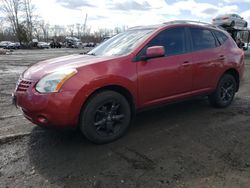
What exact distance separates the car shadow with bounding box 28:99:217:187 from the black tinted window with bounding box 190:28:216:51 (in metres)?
1.44

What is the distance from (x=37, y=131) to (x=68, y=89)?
139 cm

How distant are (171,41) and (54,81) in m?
2.21

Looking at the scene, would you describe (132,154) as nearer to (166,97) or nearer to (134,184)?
(134,184)

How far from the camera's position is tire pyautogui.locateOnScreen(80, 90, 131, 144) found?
3.40 m

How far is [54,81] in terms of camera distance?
3236 mm

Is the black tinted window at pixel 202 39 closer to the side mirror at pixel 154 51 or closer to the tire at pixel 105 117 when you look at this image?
the side mirror at pixel 154 51

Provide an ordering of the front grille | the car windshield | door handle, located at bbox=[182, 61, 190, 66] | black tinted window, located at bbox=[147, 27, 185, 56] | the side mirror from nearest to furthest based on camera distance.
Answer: the front grille → the side mirror → the car windshield → black tinted window, located at bbox=[147, 27, 185, 56] → door handle, located at bbox=[182, 61, 190, 66]

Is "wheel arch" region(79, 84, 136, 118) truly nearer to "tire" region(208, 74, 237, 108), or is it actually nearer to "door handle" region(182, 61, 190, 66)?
"door handle" region(182, 61, 190, 66)

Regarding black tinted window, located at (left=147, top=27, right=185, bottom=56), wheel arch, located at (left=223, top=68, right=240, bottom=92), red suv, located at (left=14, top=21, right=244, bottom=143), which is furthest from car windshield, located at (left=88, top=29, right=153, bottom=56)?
wheel arch, located at (left=223, top=68, right=240, bottom=92)

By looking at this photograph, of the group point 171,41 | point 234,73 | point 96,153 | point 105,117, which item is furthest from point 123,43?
point 234,73

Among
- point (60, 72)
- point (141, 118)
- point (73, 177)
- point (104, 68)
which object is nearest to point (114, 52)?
point (104, 68)

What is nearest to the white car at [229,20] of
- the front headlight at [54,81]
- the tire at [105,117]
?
the tire at [105,117]

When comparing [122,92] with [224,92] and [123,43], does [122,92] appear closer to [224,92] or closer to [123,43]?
[123,43]

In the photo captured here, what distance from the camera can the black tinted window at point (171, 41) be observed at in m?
4.16
